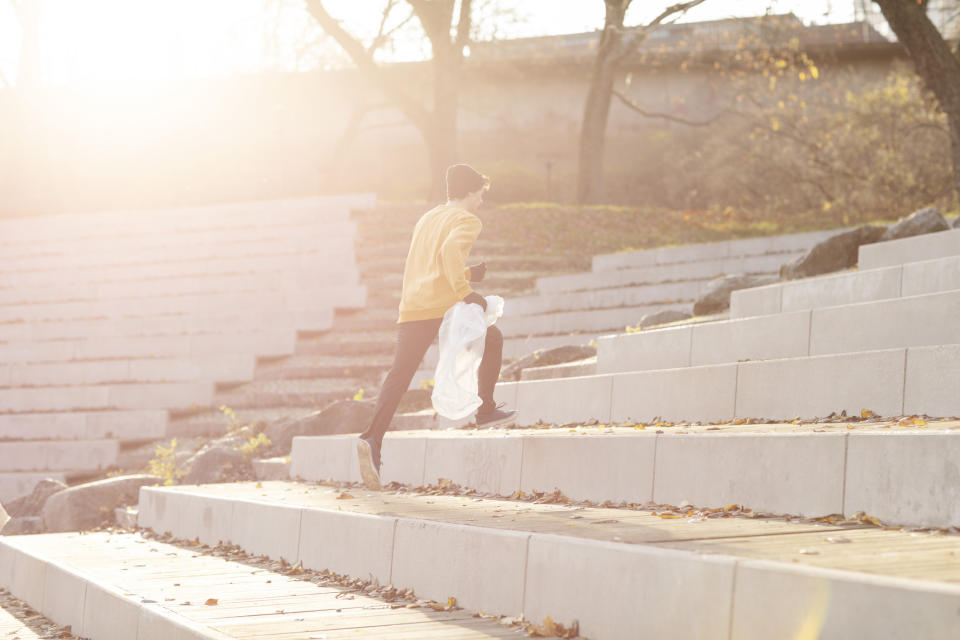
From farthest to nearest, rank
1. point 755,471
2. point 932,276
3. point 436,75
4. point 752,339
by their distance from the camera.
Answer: point 436,75, point 932,276, point 752,339, point 755,471

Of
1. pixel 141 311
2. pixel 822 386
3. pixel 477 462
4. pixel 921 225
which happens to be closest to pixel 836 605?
pixel 822 386

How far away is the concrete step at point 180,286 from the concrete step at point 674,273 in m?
3.27

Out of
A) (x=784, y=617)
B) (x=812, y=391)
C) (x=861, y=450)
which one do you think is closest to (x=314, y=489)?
(x=812, y=391)

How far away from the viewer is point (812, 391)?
593 centimetres

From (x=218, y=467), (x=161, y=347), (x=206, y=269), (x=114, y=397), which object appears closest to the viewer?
(x=218, y=467)

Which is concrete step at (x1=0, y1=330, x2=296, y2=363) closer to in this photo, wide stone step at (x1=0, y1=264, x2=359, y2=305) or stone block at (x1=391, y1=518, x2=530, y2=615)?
wide stone step at (x1=0, y1=264, x2=359, y2=305)

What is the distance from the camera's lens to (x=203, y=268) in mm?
18234

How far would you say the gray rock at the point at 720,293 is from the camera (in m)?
11.5

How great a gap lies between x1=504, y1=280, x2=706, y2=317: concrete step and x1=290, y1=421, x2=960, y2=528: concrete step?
736 cm

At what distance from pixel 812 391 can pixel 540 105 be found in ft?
97.0

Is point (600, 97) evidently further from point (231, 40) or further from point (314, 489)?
point (314, 489)

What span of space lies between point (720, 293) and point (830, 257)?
3.79 ft

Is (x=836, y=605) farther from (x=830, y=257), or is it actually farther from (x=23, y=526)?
(x=23, y=526)

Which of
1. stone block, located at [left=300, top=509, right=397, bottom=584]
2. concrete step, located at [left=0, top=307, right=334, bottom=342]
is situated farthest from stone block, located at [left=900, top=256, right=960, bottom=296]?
concrete step, located at [left=0, top=307, right=334, bottom=342]
